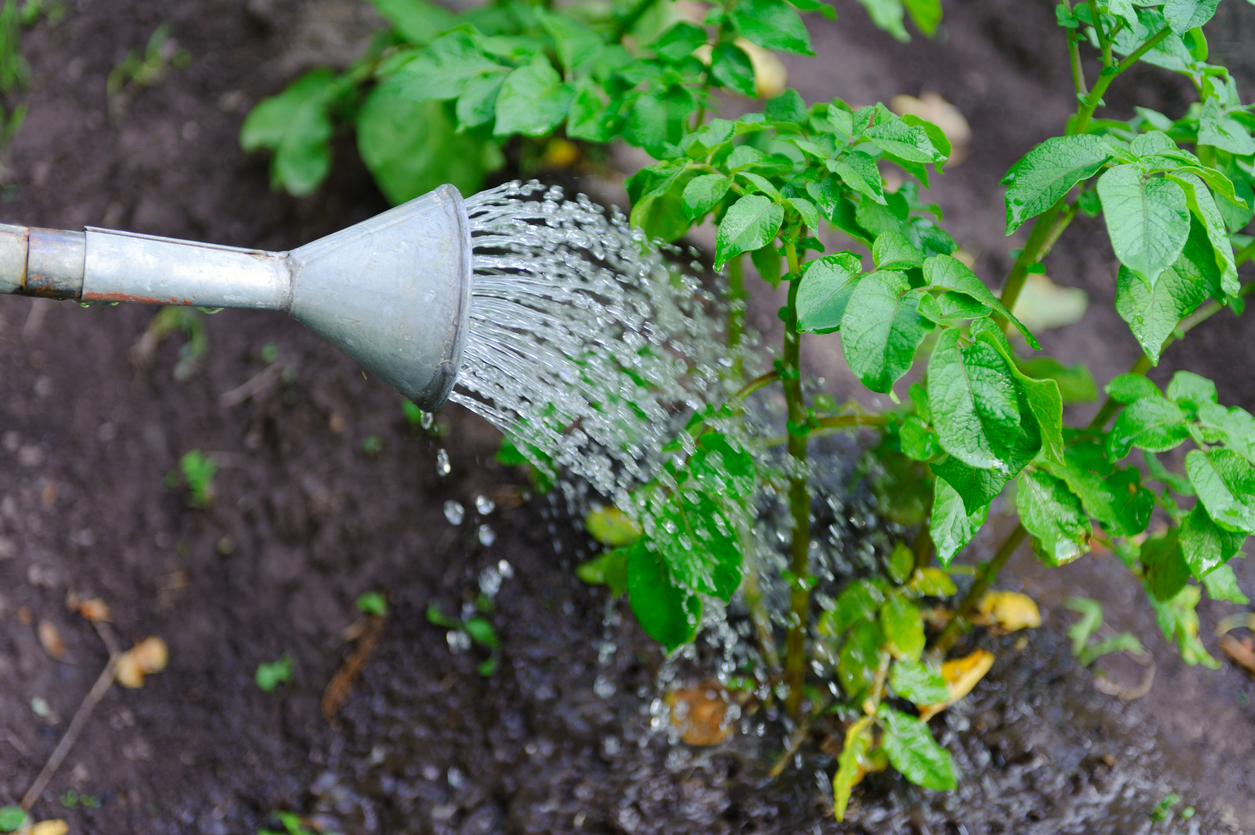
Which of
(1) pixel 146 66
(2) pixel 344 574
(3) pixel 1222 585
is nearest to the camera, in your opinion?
(3) pixel 1222 585

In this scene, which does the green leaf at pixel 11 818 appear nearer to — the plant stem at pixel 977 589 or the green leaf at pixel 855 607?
the green leaf at pixel 855 607

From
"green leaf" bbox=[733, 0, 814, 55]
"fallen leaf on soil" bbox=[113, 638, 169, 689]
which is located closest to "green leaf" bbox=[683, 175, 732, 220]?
"green leaf" bbox=[733, 0, 814, 55]

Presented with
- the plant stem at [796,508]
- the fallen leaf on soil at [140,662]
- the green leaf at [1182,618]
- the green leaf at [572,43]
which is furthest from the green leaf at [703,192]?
the fallen leaf on soil at [140,662]

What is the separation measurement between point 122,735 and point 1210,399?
2452 millimetres

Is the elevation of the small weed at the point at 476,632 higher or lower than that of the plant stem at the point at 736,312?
lower

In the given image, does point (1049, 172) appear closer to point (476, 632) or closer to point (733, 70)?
point (733, 70)

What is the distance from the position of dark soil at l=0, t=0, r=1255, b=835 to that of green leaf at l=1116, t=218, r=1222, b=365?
1.11 meters

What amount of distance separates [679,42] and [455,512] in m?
1.29

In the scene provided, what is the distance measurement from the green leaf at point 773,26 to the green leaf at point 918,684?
1057 mm

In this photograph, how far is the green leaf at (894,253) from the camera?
104 cm

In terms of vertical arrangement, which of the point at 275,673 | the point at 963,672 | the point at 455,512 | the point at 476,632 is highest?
the point at 963,672

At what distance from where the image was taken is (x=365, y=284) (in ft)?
3.63

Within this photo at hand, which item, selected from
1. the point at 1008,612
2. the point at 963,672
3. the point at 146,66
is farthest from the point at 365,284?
the point at 146,66

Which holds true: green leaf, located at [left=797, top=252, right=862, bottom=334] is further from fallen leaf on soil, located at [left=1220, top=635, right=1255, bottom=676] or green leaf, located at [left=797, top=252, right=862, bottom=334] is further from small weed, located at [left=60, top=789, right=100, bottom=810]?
small weed, located at [left=60, top=789, right=100, bottom=810]
